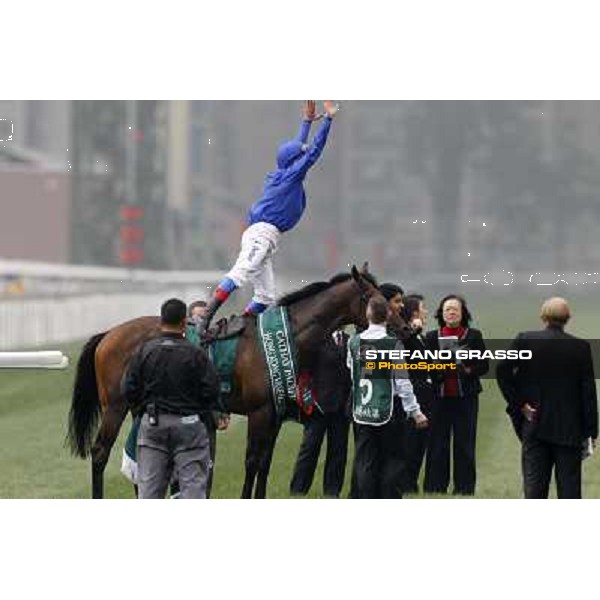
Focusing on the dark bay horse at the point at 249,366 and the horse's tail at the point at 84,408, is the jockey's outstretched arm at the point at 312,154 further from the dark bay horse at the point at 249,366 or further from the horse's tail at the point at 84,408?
the horse's tail at the point at 84,408

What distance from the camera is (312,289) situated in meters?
12.1

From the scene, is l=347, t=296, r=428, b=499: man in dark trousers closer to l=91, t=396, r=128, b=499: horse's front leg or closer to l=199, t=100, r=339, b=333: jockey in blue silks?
l=199, t=100, r=339, b=333: jockey in blue silks

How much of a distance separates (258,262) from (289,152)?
2.38 ft

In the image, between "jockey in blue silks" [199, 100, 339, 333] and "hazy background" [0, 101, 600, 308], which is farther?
"hazy background" [0, 101, 600, 308]

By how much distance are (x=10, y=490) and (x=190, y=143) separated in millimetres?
2543


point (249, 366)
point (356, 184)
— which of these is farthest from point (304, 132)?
point (249, 366)

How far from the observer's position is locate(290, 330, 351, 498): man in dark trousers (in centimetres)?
1233

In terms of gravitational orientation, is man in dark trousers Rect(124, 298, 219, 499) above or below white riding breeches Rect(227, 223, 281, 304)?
below

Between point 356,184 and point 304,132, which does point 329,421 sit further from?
point 304,132

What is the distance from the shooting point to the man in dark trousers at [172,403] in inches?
396

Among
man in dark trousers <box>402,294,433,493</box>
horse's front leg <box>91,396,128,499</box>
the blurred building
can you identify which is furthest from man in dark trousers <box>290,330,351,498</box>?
the blurred building

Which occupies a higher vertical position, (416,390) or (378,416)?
(416,390)

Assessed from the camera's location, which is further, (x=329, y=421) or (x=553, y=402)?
(x=329, y=421)

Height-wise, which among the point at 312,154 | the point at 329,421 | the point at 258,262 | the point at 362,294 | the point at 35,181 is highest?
the point at 312,154
